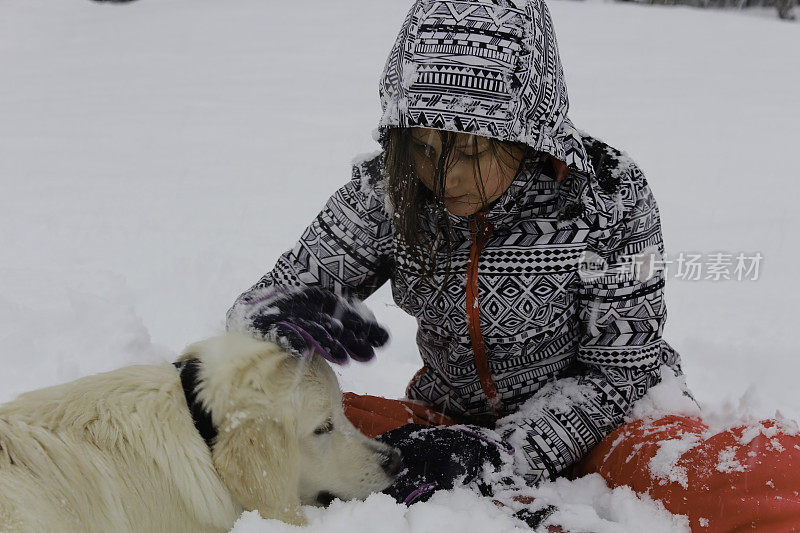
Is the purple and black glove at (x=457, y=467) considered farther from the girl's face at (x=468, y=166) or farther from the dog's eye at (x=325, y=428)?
the girl's face at (x=468, y=166)

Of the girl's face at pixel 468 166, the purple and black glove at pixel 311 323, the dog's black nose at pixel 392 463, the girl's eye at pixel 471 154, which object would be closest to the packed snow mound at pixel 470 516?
the dog's black nose at pixel 392 463

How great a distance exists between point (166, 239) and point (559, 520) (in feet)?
10.8

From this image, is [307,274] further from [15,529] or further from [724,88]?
[724,88]

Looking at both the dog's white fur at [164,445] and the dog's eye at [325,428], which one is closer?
the dog's white fur at [164,445]

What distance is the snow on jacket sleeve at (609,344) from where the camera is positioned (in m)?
2.01

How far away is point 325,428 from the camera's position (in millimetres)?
1906

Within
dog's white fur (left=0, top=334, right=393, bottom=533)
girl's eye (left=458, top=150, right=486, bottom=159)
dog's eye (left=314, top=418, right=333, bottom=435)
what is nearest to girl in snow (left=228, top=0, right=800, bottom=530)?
girl's eye (left=458, top=150, right=486, bottom=159)

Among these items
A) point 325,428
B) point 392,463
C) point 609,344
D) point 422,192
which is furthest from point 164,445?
point 609,344

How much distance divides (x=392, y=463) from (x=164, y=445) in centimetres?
65

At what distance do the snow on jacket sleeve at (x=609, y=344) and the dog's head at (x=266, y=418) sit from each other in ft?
2.06

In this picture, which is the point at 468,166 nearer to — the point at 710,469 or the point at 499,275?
the point at 499,275

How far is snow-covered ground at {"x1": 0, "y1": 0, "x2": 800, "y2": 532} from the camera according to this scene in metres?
3.11

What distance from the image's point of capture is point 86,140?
648 centimetres

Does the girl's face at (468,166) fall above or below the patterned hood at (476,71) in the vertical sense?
below
